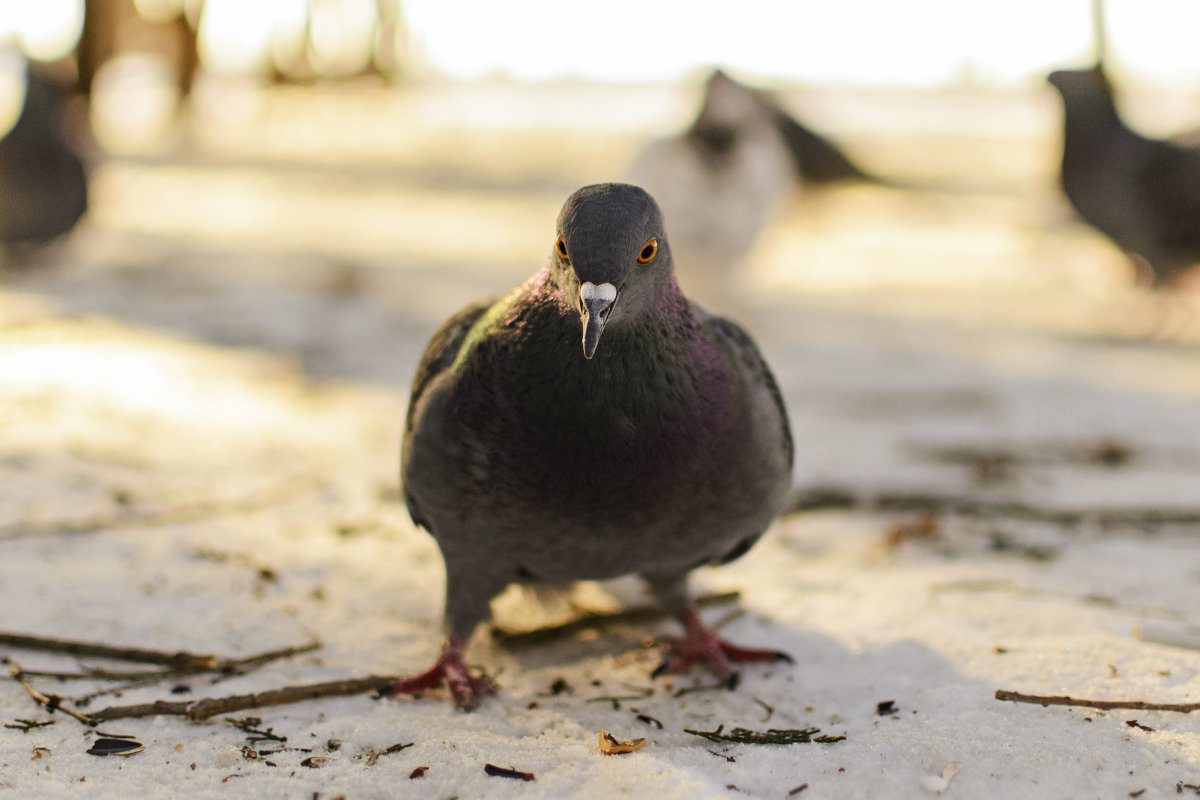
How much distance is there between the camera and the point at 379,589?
3.34 meters

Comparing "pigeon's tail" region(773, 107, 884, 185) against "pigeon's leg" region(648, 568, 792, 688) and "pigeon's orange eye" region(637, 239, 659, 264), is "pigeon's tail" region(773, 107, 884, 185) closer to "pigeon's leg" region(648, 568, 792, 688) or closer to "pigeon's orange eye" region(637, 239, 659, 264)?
"pigeon's leg" region(648, 568, 792, 688)

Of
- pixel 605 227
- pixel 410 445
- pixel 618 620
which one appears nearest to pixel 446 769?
pixel 410 445

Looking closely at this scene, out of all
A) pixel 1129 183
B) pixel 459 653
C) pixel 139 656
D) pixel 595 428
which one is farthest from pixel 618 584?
pixel 1129 183

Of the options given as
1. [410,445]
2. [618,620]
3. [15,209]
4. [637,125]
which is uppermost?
[637,125]

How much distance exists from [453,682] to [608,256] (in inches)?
50.3

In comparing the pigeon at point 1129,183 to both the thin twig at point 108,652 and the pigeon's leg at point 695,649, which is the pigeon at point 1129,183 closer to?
Result: the pigeon's leg at point 695,649

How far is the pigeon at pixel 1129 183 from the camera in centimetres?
705

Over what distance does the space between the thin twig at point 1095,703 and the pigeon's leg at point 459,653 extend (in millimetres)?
1337

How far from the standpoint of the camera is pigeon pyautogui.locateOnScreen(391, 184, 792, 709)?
2295mm

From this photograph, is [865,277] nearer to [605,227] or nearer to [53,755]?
[605,227]

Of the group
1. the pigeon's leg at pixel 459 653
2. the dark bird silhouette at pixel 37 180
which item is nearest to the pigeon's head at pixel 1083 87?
the pigeon's leg at pixel 459 653

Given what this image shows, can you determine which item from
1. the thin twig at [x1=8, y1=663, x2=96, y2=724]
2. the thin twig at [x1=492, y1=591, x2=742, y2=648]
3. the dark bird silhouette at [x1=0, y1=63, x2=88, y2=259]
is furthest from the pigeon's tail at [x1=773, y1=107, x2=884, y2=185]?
the thin twig at [x1=8, y1=663, x2=96, y2=724]

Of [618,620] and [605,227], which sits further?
[618,620]

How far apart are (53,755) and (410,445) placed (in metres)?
1.06
